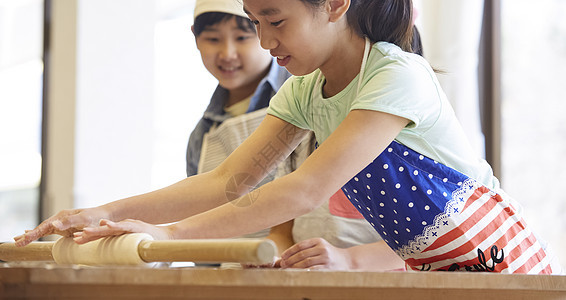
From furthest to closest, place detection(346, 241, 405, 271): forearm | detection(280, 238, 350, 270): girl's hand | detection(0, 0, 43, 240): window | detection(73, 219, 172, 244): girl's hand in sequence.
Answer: detection(0, 0, 43, 240): window < detection(346, 241, 405, 271): forearm < detection(280, 238, 350, 270): girl's hand < detection(73, 219, 172, 244): girl's hand

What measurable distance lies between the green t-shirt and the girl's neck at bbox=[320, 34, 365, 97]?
24 millimetres

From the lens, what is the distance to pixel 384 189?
1.00m

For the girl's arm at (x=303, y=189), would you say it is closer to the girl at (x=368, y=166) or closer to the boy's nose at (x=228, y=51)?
the girl at (x=368, y=166)

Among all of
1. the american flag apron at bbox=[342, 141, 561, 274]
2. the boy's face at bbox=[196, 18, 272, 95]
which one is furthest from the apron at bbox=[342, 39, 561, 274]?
the boy's face at bbox=[196, 18, 272, 95]

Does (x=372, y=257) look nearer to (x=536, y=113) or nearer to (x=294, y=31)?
(x=294, y=31)

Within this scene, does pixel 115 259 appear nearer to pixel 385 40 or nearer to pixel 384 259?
pixel 385 40

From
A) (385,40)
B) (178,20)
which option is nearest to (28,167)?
(178,20)

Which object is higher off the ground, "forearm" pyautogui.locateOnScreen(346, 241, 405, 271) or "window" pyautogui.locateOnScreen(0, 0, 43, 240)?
"window" pyautogui.locateOnScreen(0, 0, 43, 240)

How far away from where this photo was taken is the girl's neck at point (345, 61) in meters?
1.03

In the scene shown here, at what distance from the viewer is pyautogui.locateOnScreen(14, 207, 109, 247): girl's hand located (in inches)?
37.7

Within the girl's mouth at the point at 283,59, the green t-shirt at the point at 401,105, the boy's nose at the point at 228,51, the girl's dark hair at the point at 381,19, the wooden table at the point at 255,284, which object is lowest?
the wooden table at the point at 255,284

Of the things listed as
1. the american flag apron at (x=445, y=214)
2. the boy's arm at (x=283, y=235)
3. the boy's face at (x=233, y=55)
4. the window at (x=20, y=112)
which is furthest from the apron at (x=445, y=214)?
the window at (x=20, y=112)

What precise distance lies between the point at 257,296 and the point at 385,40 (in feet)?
1.69

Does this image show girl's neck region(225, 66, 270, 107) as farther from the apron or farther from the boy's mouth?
the apron
